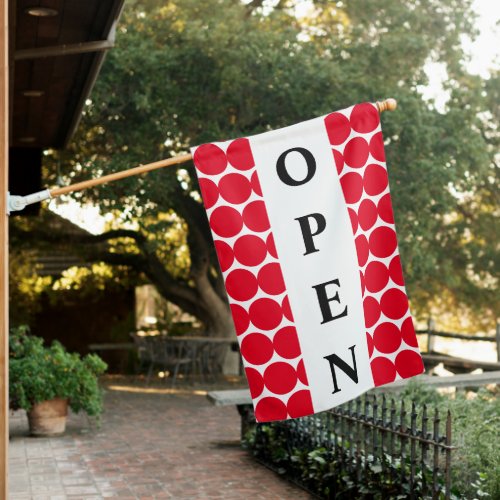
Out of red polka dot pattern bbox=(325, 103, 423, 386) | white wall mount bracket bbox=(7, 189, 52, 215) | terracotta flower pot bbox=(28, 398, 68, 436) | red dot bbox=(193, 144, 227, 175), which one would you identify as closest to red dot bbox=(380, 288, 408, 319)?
red polka dot pattern bbox=(325, 103, 423, 386)

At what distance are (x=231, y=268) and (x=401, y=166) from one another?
1104cm

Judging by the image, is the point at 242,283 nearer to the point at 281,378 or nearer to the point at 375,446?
the point at 281,378

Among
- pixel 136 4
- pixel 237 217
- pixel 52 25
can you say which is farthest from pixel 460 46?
pixel 237 217

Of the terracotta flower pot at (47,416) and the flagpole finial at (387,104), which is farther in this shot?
the terracotta flower pot at (47,416)

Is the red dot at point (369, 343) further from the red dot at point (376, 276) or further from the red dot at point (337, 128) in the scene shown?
the red dot at point (337, 128)

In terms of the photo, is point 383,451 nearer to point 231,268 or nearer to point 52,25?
point 231,268

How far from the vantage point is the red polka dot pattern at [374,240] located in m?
4.75

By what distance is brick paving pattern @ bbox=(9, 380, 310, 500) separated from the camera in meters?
8.03

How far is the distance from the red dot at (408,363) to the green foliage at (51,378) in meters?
6.43

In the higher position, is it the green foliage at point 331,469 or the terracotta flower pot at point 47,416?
the terracotta flower pot at point 47,416

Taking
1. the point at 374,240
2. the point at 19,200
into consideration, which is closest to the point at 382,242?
the point at 374,240

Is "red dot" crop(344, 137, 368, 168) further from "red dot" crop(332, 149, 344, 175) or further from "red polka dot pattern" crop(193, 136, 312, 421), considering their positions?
"red polka dot pattern" crop(193, 136, 312, 421)

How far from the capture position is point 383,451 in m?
6.81

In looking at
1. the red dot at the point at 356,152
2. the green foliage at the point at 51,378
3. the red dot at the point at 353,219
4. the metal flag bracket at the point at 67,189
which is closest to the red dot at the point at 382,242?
the red dot at the point at 353,219
